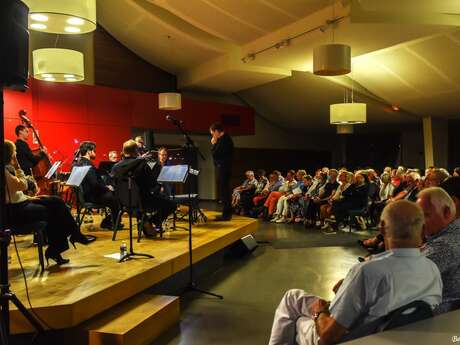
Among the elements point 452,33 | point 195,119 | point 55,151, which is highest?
point 452,33

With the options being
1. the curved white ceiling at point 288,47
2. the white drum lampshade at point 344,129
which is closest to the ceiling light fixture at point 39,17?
the curved white ceiling at point 288,47

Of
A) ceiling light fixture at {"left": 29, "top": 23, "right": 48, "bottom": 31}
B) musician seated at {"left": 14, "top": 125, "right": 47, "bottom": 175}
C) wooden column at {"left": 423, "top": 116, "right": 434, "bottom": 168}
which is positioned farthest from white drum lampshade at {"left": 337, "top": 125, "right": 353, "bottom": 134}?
ceiling light fixture at {"left": 29, "top": 23, "right": 48, "bottom": 31}

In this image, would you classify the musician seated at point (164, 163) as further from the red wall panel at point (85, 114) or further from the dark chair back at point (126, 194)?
the red wall panel at point (85, 114)

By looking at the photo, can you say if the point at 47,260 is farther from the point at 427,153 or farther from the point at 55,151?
the point at 427,153

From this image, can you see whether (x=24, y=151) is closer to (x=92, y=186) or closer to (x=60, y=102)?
(x=92, y=186)

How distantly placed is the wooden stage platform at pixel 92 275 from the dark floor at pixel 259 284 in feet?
1.31

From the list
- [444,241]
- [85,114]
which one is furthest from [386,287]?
[85,114]

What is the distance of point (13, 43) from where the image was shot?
206cm

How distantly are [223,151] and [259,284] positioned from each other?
1.98 m

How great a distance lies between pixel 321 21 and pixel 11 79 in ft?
19.2

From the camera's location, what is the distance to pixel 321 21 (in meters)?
6.97

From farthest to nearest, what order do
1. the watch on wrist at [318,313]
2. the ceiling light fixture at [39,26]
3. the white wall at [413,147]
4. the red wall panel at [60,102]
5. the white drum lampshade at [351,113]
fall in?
the white wall at [413,147] → the red wall panel at [60,102] → the white drum lampshade at [351,113] → the ceiling light fixture at [39,26] → the watch on wrist at [318,313]

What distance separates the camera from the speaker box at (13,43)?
2.01 metres

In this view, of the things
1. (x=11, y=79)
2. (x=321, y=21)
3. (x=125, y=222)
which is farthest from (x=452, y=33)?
(x=11, y=79)
